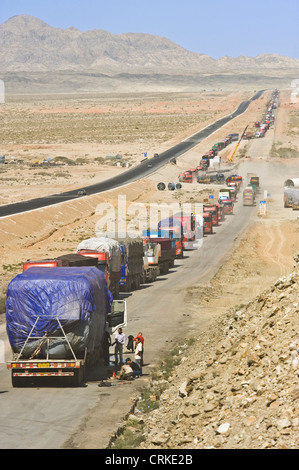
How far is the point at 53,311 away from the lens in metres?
21.5

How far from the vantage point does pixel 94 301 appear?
2214 cm

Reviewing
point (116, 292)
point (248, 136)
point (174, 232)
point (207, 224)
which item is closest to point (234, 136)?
point (248, 136)

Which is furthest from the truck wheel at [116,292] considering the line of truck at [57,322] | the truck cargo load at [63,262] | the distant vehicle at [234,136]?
the distant vehicle at [234,136]

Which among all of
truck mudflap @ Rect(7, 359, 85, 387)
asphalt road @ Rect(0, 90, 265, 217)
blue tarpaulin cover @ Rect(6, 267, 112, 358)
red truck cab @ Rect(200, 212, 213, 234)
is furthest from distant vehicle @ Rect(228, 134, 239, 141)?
truck mudflap @ Rect(7, 359, 85, 387)

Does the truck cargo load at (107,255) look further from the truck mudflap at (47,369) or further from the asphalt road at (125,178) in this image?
the asphalt road at (125,178)

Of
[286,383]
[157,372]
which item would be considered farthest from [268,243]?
[286,383]

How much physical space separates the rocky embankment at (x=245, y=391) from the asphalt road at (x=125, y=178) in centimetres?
5135

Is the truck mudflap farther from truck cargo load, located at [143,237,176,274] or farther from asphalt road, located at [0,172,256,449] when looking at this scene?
truck cargo load, located at [143,237,176,274]

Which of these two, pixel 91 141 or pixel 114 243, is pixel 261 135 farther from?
pixel 114 243
